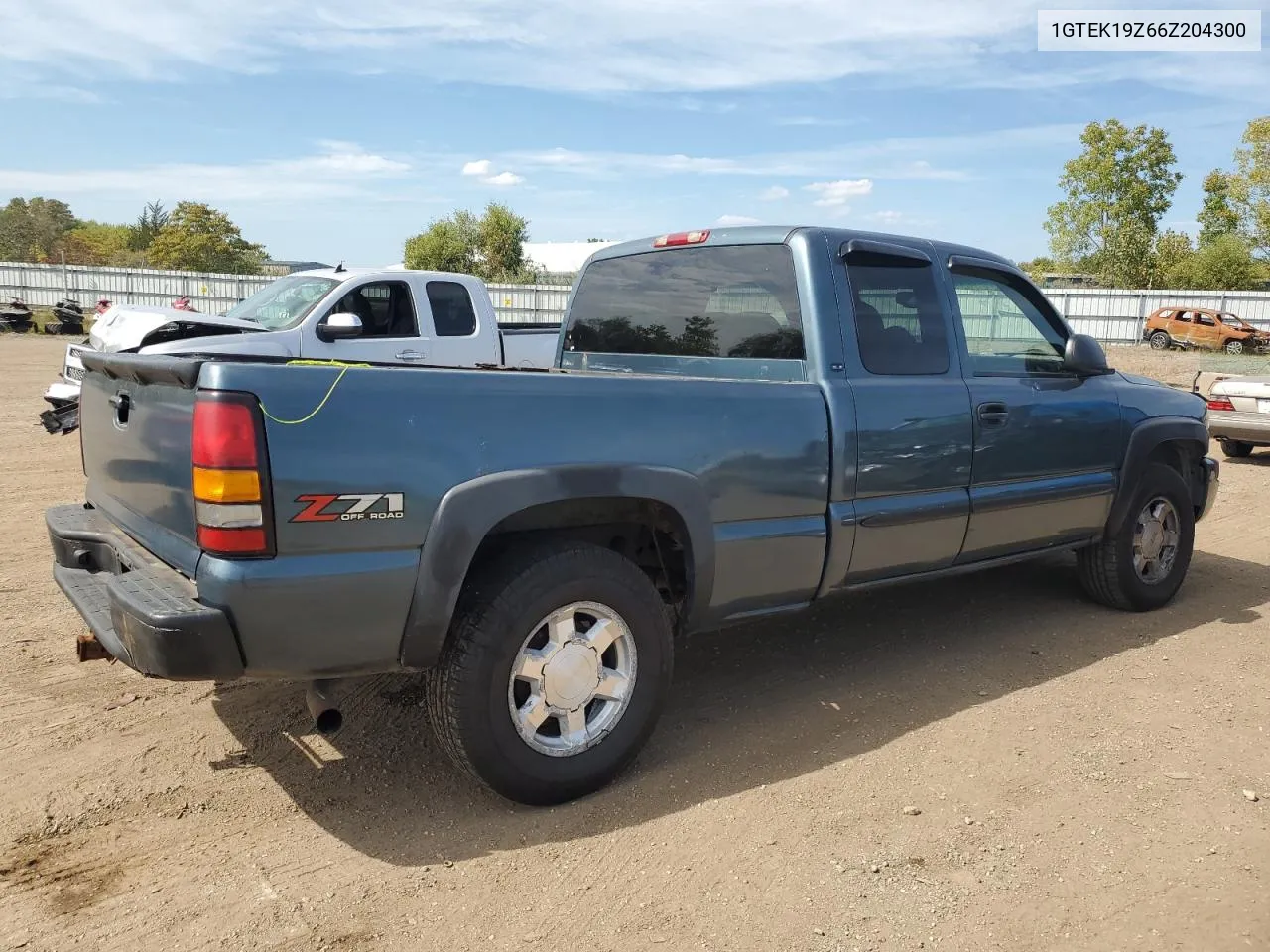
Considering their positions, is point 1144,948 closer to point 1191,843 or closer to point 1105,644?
point 1191,843

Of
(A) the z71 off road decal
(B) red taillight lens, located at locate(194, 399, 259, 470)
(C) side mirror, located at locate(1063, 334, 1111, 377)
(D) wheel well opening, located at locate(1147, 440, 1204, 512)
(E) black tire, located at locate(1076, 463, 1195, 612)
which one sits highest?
(C) side mirror, located at locate(1063, 334, 1111, 377)

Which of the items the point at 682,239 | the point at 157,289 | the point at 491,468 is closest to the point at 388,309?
the point at 682,239

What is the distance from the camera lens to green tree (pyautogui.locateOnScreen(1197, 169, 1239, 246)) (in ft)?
153

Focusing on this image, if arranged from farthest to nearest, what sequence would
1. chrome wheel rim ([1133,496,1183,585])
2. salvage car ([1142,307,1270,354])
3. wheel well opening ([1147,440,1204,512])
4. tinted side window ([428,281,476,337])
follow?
salvage car ([1142,307,1270,354]), tinted side window ([428,281,476,337]), wheel well opening ([1147,440,1204,512]), chrome wheel rim ([1133,496,1183,585])

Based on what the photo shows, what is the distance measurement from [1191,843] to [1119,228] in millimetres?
49849

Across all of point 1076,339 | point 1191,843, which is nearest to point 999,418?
point 1076,339

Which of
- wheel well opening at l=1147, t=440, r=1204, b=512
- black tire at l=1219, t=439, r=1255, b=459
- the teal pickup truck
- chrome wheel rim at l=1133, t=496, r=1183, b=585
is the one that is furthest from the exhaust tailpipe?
black tire at l=1219, t=439, r=1255, b=459

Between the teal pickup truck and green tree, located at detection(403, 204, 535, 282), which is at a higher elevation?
green tree, located at detection(403, 204, 535, 282)

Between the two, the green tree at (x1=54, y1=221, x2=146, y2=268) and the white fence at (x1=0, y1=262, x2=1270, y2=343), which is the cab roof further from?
the green tree at (x1=54, y1=221, x2=146, y2=268)

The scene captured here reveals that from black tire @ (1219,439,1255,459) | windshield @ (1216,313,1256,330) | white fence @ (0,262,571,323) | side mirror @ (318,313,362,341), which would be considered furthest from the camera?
white fence @ (0,262,571,323)

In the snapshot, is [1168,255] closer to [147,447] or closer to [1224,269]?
[1224,269]

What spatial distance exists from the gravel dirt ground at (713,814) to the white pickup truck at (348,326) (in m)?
3.84

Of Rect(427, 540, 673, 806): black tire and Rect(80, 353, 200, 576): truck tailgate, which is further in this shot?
Rect(427, 540, 673, 806): black tire

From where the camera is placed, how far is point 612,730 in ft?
11.0
